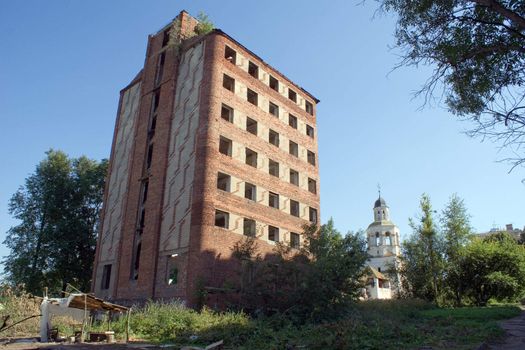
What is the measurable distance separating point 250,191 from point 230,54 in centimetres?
1070

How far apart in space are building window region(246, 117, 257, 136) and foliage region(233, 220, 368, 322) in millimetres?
10347

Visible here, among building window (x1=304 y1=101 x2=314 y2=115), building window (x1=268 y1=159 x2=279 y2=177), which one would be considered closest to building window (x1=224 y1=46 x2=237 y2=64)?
building window (x1=268 y1=159 x2=279 y2=177)

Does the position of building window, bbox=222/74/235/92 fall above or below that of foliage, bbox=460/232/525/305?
above

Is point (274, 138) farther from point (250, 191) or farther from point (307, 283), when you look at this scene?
point (307, 283)

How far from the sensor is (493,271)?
34719 millimetres

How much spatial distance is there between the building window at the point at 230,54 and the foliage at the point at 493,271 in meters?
25.5

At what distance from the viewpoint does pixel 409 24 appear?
10188mm

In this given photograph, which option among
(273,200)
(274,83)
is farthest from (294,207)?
(274,83)

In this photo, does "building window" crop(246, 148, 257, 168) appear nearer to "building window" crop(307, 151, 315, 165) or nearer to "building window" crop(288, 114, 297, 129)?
"building window" crop(288, 114, 297, 129)

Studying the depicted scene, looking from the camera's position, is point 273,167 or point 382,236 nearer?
point 273,167

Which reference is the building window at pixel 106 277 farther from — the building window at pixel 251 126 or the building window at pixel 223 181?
the building window at pixel 251 126

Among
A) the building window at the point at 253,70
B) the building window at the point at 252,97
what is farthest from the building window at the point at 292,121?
the building window at the point at 253,70

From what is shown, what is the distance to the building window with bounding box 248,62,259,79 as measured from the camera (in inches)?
1303

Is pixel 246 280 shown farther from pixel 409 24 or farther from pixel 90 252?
pixel 90 252
